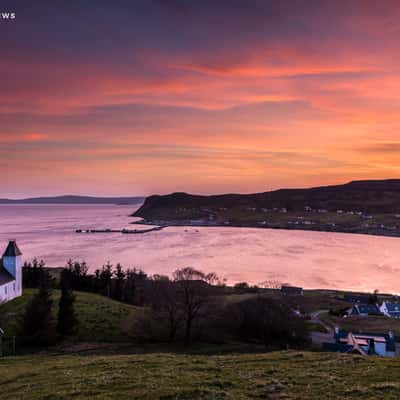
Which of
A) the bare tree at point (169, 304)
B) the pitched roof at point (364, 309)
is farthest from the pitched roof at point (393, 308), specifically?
the bare tree at point (169, 304)

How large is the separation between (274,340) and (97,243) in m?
114

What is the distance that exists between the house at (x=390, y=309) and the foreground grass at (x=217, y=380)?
5256 centimetres

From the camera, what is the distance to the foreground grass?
9492 millimetres

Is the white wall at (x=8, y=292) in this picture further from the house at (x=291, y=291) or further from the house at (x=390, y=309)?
the house at (x=390, y=309)

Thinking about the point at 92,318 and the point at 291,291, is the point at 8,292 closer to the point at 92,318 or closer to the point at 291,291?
the point at 92,318

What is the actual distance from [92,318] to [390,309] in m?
47.3

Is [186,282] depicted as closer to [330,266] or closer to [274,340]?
[274,340]

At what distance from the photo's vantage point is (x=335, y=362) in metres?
13.5

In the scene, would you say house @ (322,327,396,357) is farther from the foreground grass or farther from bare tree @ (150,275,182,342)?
the foreground grass

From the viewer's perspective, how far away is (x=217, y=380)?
10.9 metres

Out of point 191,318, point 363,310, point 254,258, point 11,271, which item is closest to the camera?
point 191,318

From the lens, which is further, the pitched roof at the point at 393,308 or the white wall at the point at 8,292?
the pitched roof at the point at 393,308

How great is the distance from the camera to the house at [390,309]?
60466mm

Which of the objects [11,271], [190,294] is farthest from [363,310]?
[11,271]
